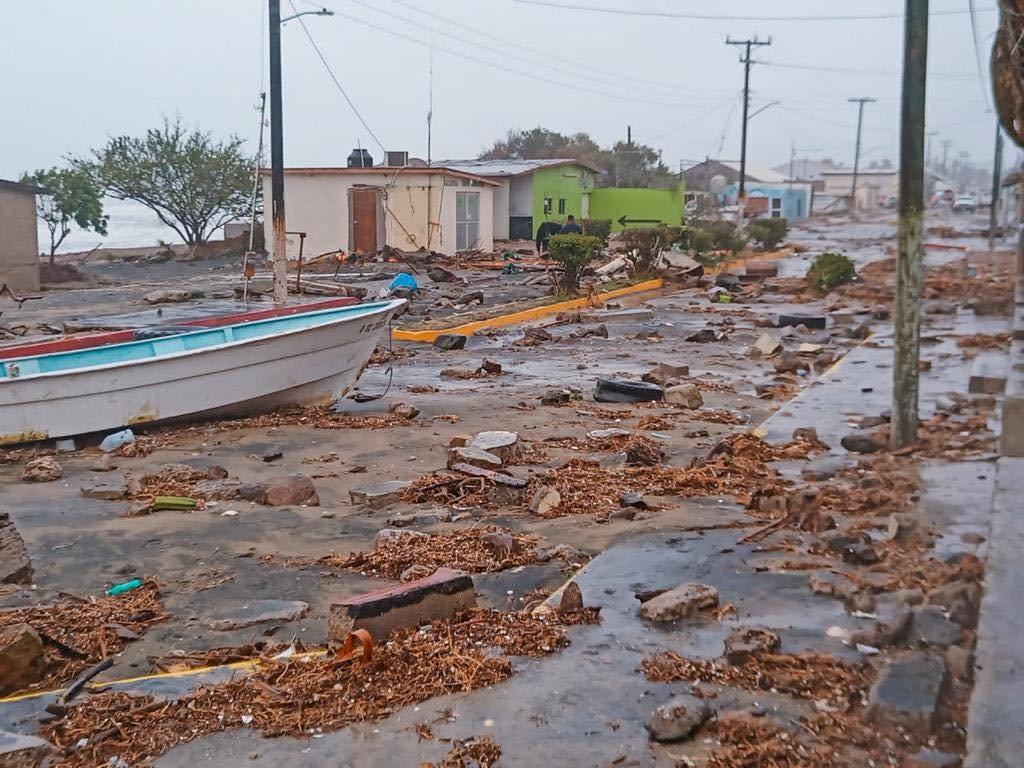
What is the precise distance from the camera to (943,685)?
3945 millimetres

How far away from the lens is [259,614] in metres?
5.56

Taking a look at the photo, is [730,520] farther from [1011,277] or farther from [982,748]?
[1011,277]

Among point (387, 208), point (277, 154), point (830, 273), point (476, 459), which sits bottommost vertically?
point (476, 459)

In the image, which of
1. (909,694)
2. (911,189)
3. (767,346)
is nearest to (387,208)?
(767,346)

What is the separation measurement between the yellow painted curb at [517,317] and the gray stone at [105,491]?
27.8 ft

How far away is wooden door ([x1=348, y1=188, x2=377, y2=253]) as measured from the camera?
39.1m

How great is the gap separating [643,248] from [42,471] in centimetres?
2161

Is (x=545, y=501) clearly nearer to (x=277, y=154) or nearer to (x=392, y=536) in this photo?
(x=392, y=536)

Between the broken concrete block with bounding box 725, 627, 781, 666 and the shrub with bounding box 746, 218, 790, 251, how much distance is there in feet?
135

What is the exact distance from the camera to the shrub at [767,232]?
1748 inches

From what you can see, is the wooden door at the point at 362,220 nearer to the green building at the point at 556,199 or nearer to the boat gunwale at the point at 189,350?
the green building at the point at 556,199

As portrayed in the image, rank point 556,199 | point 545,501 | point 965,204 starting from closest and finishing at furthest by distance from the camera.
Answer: point 545,501
point 556,199
point 965,204

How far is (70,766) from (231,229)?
4499 centimetres

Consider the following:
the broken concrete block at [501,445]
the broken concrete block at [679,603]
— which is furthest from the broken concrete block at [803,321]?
the broken concrete block at [679,603]
